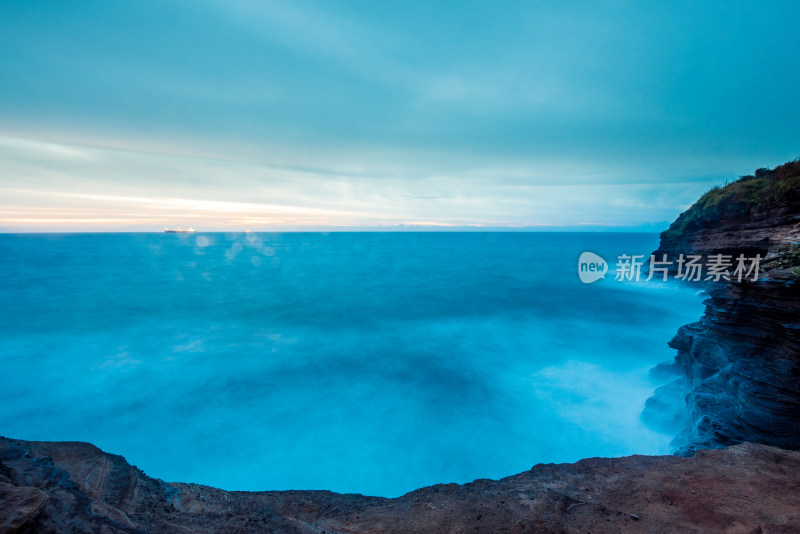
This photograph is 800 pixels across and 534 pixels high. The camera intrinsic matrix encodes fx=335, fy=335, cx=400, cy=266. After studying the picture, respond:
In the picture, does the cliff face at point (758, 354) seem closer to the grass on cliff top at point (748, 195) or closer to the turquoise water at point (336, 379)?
the grass on cliff top at point (748, 195)

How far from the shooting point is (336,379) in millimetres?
19625

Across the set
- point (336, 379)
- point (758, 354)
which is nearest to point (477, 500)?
point (758, 354)

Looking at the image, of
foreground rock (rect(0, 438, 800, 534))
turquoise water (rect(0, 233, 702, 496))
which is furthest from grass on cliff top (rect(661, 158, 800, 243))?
foreground rock (rect(0, 438, 800, 534))

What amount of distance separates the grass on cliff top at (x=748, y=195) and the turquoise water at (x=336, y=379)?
8982 mm

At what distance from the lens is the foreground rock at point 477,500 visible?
460cm

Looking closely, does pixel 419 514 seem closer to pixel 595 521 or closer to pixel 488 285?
pixel 595 521

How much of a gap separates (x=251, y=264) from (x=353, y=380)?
5050cm

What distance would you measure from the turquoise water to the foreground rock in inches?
306

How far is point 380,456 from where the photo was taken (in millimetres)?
13711

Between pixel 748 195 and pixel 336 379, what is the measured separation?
23594 millimetres

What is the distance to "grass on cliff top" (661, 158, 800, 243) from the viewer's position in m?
13.3

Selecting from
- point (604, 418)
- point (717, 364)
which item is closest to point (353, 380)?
point (604, 418)

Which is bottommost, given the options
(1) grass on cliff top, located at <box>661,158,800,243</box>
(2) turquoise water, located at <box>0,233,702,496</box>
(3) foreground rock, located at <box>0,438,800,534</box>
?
(2) turquoise water, located at <box>0,233,702,496</box>

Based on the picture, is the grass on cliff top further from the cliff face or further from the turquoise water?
the turquoise water
